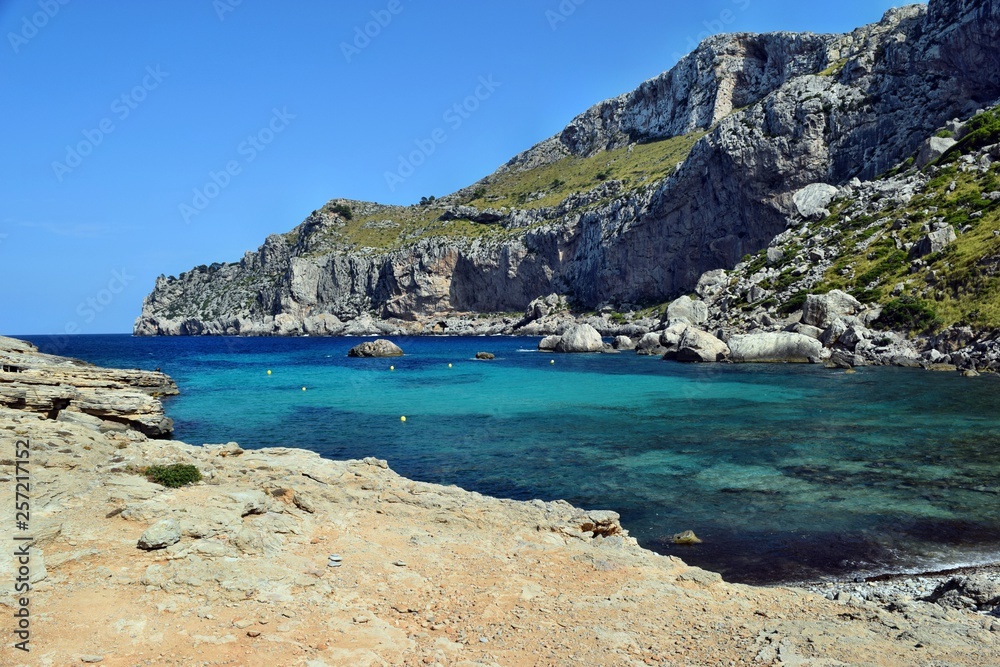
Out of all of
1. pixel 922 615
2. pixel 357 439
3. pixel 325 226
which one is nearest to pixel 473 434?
pixel 357 439

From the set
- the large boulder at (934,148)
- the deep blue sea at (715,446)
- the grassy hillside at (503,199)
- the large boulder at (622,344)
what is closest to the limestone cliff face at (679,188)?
the grassy hillside at (503,199)

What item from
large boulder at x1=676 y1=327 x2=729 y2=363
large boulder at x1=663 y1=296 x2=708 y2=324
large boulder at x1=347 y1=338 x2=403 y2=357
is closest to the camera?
large boulder at x1=676 y1=327 x2=729 y2=363

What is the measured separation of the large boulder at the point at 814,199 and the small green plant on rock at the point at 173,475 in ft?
282

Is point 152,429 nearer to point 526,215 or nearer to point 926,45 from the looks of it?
point 926,45

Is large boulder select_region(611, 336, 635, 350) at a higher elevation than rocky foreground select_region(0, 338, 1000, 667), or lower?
higher

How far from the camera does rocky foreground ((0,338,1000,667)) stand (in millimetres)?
7035

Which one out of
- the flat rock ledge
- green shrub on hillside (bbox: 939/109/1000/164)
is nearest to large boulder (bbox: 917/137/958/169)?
green shrub on hillside (bbox: 939/109/1000/164)

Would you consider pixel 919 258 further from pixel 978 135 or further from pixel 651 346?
pixel 651 346

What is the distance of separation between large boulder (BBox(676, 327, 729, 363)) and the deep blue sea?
9.05 meters

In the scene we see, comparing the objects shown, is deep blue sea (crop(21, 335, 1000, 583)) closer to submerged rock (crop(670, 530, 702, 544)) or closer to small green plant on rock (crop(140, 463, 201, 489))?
submerged rock (crop(670, 530, 702, 544))

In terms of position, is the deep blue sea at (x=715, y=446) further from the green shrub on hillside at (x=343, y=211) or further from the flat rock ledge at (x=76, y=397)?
the green shrub on hillside at (x=343, y=211)

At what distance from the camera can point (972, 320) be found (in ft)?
146

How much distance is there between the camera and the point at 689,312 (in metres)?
76.1

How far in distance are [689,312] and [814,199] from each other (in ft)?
94.1
